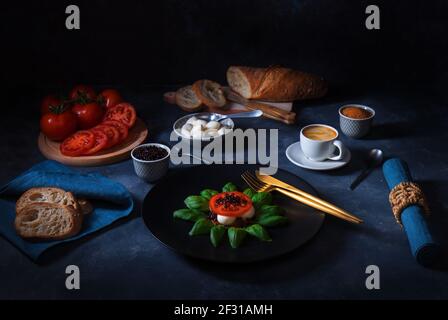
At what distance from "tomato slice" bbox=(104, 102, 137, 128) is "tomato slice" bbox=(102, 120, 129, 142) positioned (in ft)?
0.10

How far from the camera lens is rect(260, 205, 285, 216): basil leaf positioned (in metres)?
1.29

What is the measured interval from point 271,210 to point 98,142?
67cm

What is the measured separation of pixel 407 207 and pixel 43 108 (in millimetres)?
1275

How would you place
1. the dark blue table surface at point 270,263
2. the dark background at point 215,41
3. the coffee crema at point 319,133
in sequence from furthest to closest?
the dark background at point 215,41, the coffee crema at point 319,133, the dark blue table surface at point 270,263

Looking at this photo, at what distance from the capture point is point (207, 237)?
1.24 m

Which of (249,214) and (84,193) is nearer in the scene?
(249,214)

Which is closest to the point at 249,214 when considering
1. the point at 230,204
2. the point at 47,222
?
the point at 230,204

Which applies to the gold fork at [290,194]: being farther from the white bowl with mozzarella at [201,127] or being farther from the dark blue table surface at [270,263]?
the white bowl with mozzarella at [201,127]

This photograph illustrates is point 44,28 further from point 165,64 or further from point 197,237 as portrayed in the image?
point 197,237

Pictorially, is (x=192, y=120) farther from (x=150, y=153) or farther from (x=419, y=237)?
(x=419, y=237)

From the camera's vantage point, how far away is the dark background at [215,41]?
6.93 feet

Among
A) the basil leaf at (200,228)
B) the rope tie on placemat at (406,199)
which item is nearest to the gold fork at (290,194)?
the rope tie on placemat at (406,199)

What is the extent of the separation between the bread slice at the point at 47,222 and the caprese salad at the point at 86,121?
15.7 inches
